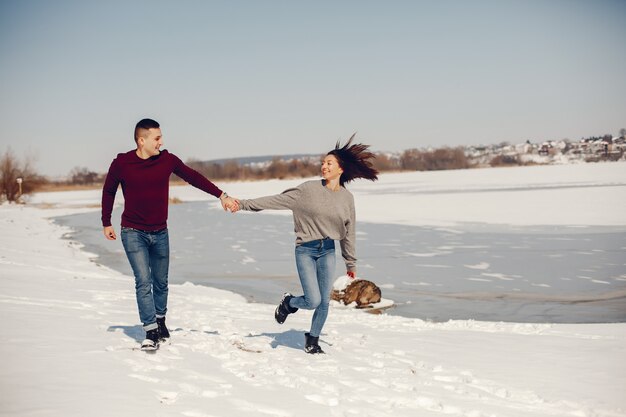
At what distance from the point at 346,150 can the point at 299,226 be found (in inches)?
35.6

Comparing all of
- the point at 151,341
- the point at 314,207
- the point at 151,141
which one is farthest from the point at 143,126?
the point at 151,341

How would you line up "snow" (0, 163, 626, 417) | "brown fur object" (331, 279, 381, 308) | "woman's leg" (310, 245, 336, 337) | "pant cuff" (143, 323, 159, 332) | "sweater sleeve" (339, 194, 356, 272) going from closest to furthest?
"snow" (0, 163, 626, 417) → "pant cuff" (143, 323, 159, 332) → "woman's leg" (310, 245, 336, 337) → "sweater sleeve" (339, 194, 356, 272) → "brown fur object" (331, 279, 381, 308)

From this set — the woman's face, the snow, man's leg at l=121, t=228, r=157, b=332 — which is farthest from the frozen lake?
man's leg at l=121, t=228, r=157, b=332

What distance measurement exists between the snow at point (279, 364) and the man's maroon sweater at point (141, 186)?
3.95 feet

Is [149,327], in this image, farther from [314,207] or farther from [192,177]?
[314,207]

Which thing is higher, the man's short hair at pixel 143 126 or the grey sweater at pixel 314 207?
the man's short hair at pixel 143 126

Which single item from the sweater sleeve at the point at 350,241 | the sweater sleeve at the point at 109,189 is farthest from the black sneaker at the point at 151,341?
the sweater sleeve at the point at 350,241

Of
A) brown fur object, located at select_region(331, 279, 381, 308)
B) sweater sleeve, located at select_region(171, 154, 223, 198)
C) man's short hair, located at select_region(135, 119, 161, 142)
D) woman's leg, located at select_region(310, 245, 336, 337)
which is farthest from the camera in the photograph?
brown fur object, located at select_region(331, 279, 381, 308)

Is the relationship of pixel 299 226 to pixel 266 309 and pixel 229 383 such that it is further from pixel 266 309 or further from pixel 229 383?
pixel 266 309

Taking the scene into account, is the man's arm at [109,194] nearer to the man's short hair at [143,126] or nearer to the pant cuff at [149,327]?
the man's short hair at [143,126]

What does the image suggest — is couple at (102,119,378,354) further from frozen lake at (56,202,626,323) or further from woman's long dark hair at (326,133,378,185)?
frozen lake at (56,202,626,323)

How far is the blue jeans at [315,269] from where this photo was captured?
5875mm

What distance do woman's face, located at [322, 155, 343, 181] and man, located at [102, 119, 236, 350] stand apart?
1.36 metres

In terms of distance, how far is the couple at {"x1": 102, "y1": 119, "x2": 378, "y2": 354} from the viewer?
543 centimetres
